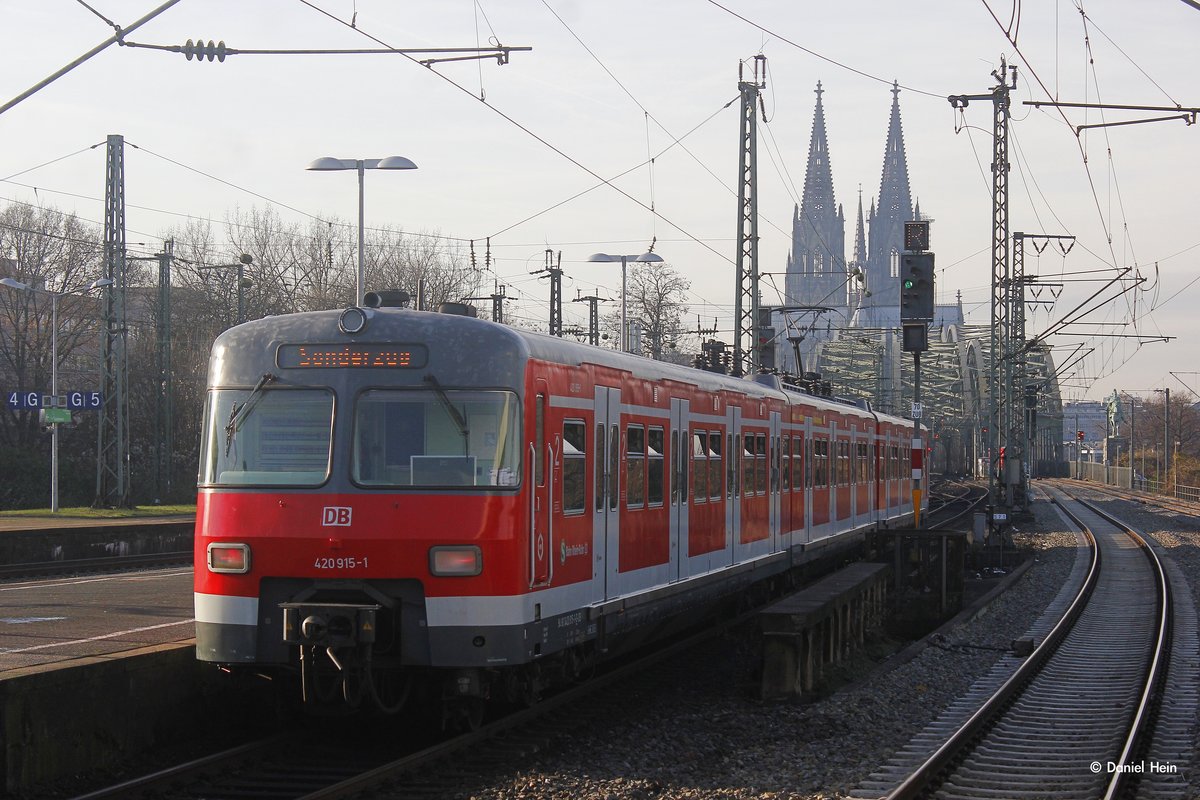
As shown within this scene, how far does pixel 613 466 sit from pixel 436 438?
2565 mm

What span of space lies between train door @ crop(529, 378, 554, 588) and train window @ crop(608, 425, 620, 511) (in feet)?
5.04

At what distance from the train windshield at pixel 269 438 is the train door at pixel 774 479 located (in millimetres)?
9125

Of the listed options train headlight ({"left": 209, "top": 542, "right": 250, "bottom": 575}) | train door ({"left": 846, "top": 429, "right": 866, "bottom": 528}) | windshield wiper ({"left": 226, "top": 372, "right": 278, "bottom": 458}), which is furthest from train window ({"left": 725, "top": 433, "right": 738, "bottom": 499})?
train door ({"left": 846, "top": 429, "right": 866, "bottom": 528})

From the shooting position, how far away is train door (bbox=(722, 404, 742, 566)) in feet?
53.3

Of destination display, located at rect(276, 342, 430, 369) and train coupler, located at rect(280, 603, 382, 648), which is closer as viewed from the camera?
train coupler, located at rect(280, 603, 382, 648)

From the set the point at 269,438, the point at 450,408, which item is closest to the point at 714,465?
the point at 450,408

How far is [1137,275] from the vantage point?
3634 centimetres

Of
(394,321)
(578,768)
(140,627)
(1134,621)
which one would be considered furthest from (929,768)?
(1134,621)

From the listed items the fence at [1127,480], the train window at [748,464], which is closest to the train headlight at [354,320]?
the train window at [748,464]

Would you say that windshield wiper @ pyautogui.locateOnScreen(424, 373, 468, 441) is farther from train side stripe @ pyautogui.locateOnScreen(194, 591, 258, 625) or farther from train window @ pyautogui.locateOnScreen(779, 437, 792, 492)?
train window @ pyautogui.locateOnScreen(779, 437, 792, 492)

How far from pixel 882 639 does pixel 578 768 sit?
414 inches

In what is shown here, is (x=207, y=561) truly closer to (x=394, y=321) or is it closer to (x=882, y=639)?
(x=394, y=321)

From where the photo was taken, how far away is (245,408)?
10.4 m

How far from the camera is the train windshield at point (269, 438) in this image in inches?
400
